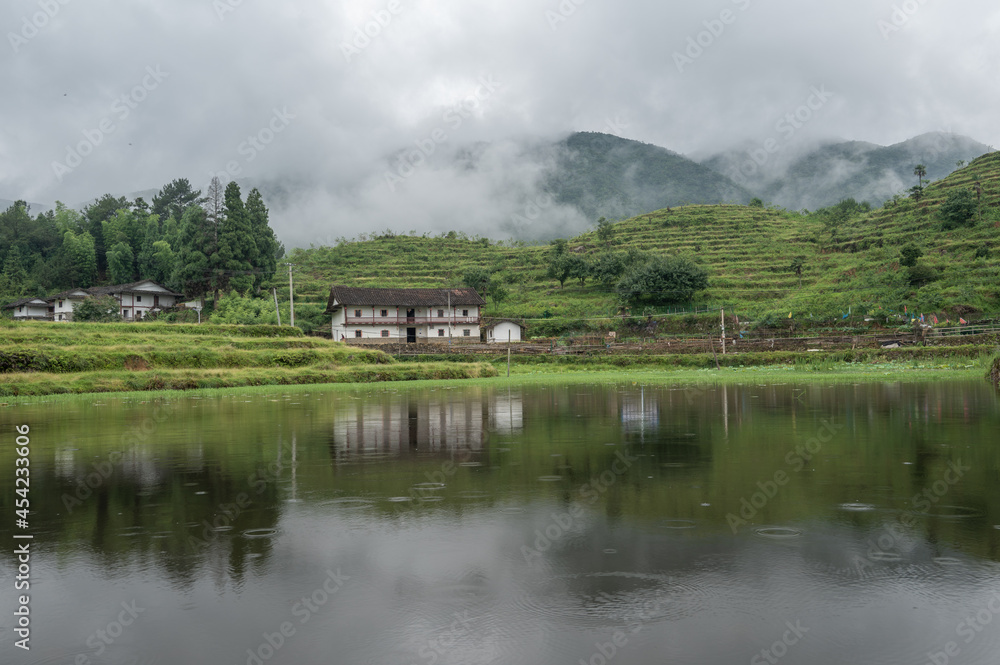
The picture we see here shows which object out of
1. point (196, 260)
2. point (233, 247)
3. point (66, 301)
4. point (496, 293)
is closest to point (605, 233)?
point (496, 293)

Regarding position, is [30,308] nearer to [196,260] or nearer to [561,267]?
[196,260]

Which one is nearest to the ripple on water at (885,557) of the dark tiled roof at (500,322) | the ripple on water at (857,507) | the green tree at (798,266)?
the ripple on water at (857,507)

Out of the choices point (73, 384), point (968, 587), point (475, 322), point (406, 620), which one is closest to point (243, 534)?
point (406, 620)

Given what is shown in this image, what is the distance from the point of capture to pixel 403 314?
68.8m

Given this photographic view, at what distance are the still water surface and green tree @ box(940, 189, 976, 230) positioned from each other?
72486mm

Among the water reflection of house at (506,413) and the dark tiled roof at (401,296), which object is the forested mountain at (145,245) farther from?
the water reflection of house at (506,413)

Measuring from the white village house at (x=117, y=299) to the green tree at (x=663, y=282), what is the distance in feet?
176

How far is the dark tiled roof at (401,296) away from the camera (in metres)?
65.6

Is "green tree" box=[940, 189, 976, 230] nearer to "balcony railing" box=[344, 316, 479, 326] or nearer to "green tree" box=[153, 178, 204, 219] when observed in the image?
"balcony railing" box=[344, 316, 479, 326]

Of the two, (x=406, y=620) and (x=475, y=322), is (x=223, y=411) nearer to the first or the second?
(x=406, y=620)

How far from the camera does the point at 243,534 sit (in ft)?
19.5

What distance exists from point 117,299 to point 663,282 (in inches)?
2387

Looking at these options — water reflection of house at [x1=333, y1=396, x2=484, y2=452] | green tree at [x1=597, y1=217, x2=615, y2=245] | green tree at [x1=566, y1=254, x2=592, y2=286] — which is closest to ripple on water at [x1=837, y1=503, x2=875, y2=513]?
water reflection of house at [x1=333, y1=396, x2=484, y2=452]

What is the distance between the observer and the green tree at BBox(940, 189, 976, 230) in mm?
69750
